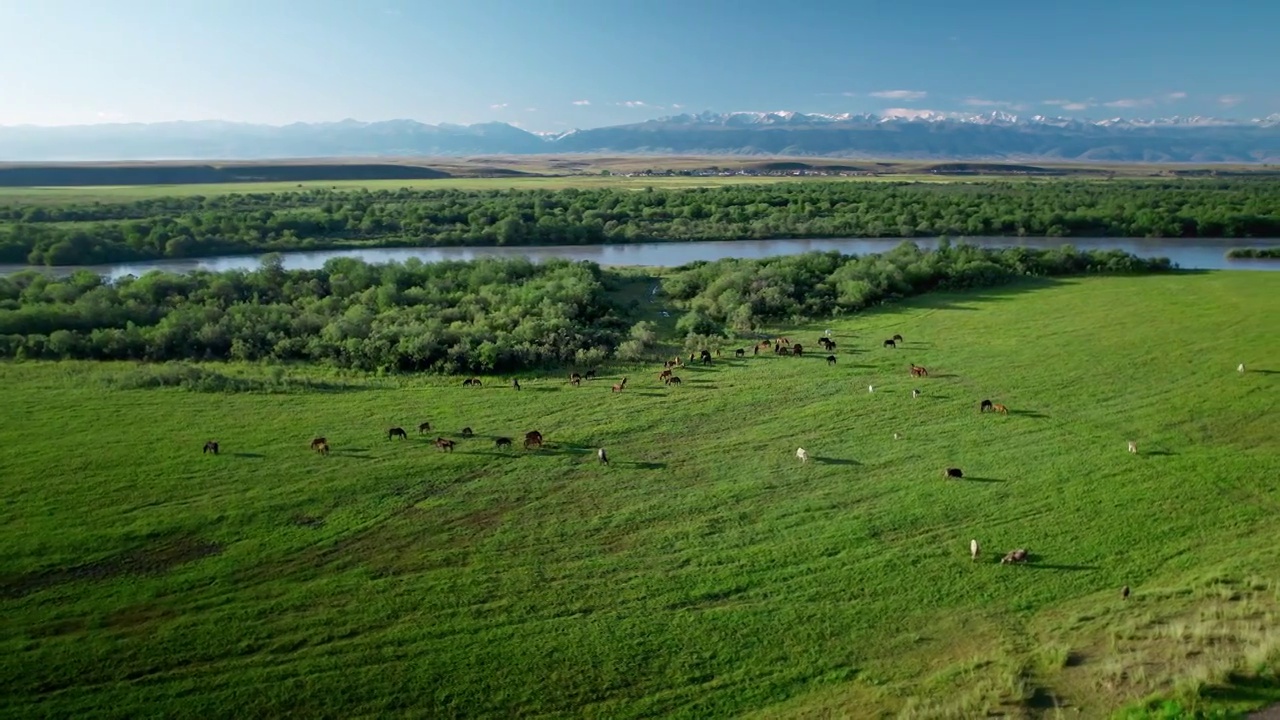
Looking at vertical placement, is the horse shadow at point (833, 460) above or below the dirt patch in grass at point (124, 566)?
above

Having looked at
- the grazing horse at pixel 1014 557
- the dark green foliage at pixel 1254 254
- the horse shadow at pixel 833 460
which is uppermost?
the dark green foliage at pixel 1254 254

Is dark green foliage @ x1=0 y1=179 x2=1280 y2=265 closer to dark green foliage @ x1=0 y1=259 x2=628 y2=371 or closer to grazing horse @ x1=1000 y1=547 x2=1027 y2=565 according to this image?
dark green foliage @ x1=0 y1=259 x2=628 y2=371

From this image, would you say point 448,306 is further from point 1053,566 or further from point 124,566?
point 1053,566

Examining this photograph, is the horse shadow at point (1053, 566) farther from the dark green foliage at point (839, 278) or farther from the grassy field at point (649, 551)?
the dark green foliage at point (839, 278)

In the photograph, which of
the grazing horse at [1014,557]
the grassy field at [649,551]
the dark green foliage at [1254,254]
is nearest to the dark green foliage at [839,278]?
the grassy field at [649,551]

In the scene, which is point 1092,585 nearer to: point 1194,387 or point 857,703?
point 857,703

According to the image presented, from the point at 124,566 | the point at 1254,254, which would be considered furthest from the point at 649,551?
the point at 1254,254

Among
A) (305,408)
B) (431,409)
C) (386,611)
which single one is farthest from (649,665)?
(305,408)
